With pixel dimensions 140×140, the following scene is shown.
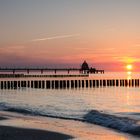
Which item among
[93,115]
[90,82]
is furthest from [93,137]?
[90,82]

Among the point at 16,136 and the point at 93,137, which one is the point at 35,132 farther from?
the point at 93,137

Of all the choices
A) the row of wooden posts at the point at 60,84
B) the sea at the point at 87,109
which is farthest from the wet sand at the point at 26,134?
the row of wooden posts at the point at 60,84

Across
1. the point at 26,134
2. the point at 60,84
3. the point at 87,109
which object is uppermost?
the point at 26,134

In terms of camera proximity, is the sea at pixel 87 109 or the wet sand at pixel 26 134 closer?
the wet sand at pixel 26 134

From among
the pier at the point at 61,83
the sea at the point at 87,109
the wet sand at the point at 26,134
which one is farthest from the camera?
the pier at the point at 61,83

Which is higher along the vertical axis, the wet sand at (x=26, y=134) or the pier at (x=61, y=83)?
the wet sand at (x=26, y=134)

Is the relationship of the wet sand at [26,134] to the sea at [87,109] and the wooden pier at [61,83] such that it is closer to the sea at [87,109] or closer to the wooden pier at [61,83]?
the sea at [87,109]

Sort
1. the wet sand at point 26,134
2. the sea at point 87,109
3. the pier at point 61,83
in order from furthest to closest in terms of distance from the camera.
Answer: the pier at point 61,83 < the sea at point 87,109 < the wet sand at point 26,134

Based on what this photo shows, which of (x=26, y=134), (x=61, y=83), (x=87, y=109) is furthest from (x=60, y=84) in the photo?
(x=26, y=134)

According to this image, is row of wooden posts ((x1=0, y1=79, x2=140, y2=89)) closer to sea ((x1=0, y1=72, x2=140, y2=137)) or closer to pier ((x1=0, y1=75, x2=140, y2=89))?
pier ((x1=0, y1=75, x2=140, y2=89))

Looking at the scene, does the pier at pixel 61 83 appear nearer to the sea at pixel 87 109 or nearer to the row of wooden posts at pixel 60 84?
the row of wooden posts at pixel 60 84

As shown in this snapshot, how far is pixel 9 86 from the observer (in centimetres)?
6650

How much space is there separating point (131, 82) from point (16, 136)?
67.4 m

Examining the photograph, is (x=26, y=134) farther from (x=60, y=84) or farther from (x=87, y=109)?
(x=60, y=84)
